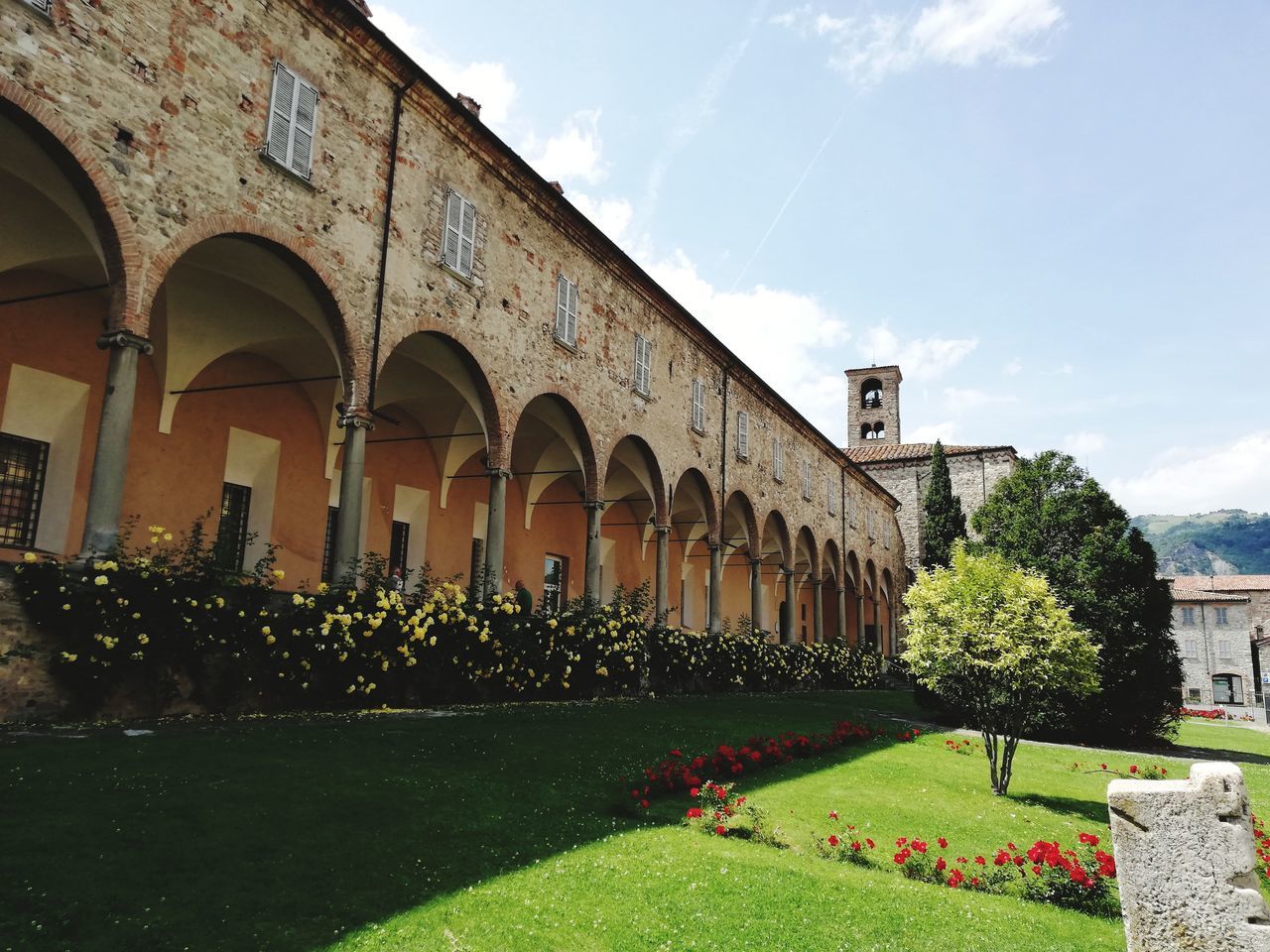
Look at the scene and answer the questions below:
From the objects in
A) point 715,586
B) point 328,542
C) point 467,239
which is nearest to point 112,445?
point 467,239

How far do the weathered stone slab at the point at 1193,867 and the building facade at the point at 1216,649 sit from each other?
58404mm

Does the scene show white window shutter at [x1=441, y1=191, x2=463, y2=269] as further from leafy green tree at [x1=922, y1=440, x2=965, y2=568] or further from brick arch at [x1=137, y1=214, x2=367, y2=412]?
leafy green tree at [x1=922, y1=440, x2=965, y2=568]

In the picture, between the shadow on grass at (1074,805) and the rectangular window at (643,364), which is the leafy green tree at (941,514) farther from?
the shadow on grass at (1074,805)

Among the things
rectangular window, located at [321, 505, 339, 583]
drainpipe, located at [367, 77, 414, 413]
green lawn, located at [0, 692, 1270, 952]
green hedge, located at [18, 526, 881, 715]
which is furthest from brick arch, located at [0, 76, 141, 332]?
rectangular window, located at [321, 505, 339, 583]

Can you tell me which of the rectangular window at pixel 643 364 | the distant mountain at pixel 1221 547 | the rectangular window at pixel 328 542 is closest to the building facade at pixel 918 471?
the rectangular window at pixel 643 364

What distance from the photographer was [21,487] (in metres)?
11.9

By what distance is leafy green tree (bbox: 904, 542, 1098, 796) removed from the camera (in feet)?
29.8

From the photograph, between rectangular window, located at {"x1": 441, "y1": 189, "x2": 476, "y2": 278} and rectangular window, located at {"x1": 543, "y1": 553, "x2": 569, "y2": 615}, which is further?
rectangular window, located at {"x1": 543, "y1": 553, "x2": 569, "y2": 615}

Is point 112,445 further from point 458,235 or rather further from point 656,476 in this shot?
point 656,476

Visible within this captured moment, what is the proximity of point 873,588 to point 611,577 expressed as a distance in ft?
54.2

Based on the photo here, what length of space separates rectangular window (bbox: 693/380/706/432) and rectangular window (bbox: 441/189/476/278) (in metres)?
8.90

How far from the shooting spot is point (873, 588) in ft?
123

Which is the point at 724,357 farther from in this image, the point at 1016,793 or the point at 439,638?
the point at 1016,793

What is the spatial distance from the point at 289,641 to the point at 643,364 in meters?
11.2
